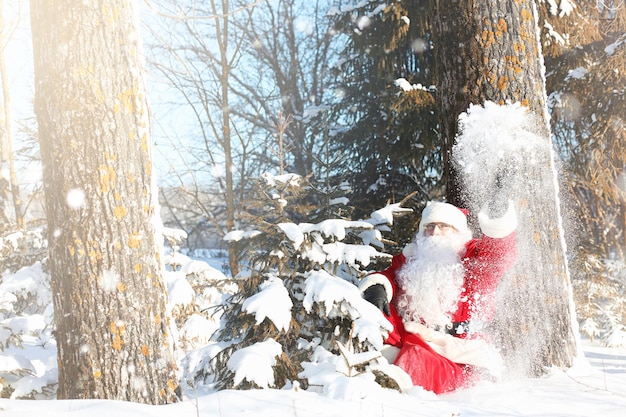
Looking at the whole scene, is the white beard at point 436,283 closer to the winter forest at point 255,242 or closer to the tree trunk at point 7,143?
the winter forest at point 255,242

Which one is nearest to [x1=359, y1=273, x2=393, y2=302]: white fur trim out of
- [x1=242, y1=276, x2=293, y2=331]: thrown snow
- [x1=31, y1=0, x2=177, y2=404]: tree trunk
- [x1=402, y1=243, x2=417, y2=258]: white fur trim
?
[x1=402, y1=243, x2=417, y2=258]: white fur trim

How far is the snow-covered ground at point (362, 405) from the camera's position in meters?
2.33

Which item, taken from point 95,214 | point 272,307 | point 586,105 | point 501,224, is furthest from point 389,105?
point 95,214

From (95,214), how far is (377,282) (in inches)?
81.4

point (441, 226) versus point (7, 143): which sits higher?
point (7, 143)

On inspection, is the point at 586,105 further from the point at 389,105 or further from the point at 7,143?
the point at 7,143

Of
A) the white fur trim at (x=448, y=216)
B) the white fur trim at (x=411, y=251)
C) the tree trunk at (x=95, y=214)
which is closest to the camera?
the tree trunk at (x=95, y=214)

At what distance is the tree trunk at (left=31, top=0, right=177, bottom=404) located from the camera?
8.68 ft

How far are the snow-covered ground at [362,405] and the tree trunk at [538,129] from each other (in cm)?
41

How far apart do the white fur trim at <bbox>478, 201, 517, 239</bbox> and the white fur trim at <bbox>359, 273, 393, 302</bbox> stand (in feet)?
2.73

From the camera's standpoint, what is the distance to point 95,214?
105 inches

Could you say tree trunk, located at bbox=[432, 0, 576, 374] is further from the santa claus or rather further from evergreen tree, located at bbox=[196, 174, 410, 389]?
evergreen tree, located at bbox=[196, 174, 410, 389]

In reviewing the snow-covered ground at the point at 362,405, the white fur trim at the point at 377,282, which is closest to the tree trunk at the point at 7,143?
the white fur trim at the point at 377,282

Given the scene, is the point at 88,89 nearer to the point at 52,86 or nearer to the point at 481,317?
the point at 52,86
